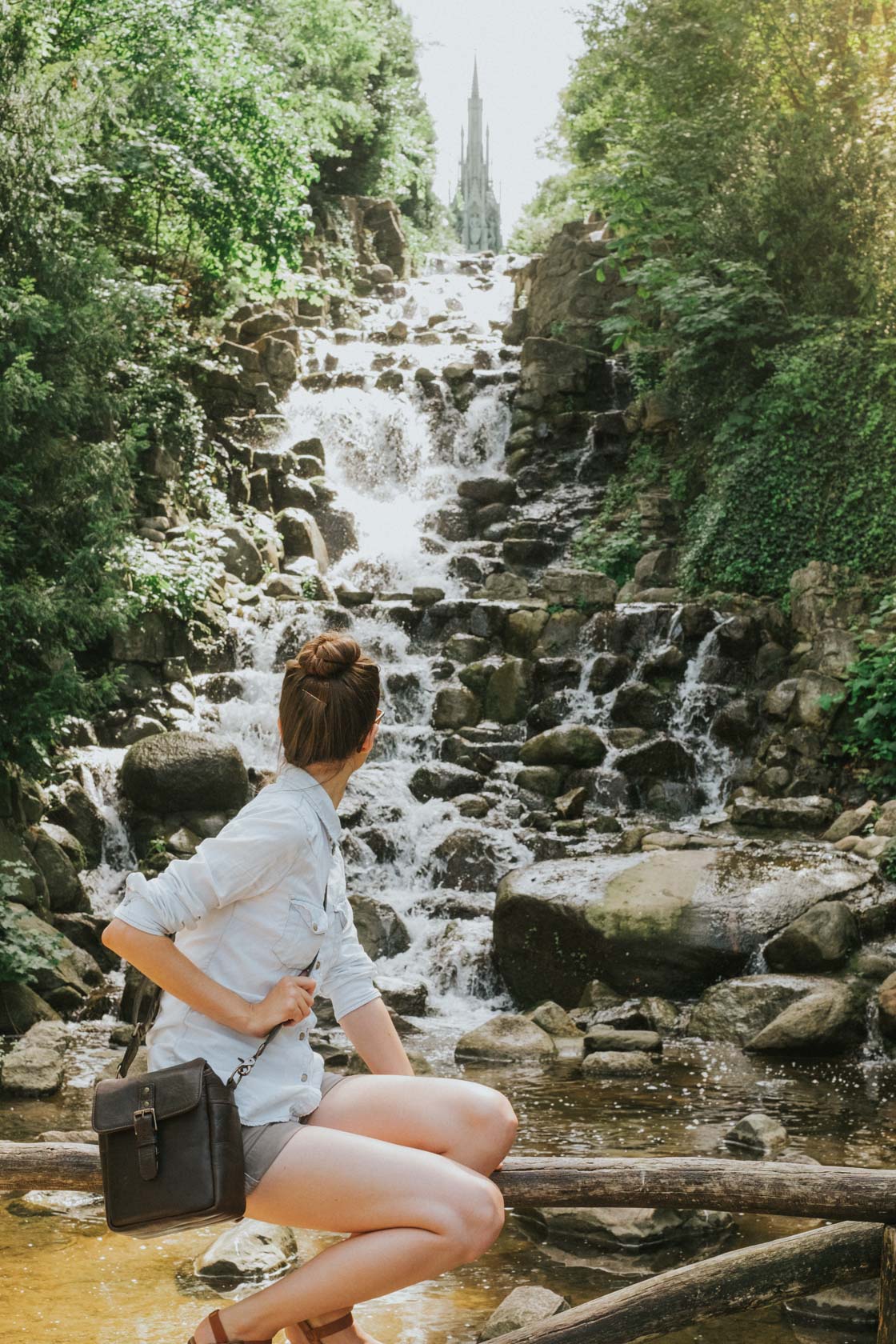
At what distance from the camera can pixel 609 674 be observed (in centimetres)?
1394

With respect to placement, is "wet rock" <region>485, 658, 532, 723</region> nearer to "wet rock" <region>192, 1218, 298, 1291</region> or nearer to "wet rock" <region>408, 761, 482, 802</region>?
"wet rock" <region>408, 761, 482, 802</region>

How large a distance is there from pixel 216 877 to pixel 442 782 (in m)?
10.1

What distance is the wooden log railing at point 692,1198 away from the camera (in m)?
2.52

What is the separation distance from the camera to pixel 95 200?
44.0 feet

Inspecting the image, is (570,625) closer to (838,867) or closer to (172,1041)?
(838,867)

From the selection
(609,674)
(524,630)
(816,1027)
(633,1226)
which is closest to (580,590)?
(524,630)

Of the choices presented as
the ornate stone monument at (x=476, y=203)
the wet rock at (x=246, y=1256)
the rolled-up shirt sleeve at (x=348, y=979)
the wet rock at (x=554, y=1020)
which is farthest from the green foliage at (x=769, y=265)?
the ornate stone monument at (x=476, y=203)

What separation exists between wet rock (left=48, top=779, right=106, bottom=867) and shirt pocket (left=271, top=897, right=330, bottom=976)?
965 centimetres

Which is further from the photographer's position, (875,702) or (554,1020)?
(875,702)

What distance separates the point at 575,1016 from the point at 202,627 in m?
7.60

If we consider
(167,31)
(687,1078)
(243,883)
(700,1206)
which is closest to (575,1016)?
(687,1078)

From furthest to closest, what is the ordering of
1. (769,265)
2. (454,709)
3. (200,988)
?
1. (769,265)
2. (454,709)
3. (200,988)

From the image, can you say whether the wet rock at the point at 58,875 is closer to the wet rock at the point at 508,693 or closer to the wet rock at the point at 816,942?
the wet rock at the point at 508,693

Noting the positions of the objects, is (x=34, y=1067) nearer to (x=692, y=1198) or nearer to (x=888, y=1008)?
(x=888, y=1008)
